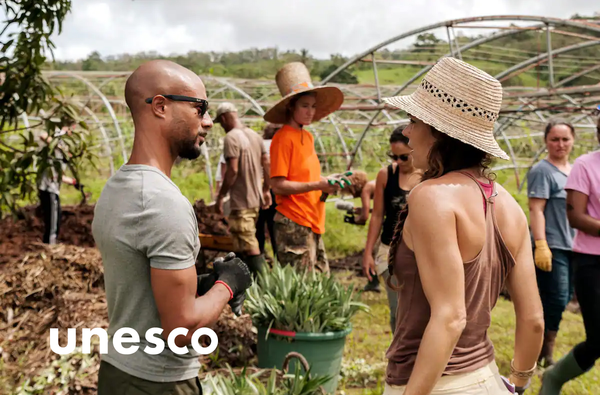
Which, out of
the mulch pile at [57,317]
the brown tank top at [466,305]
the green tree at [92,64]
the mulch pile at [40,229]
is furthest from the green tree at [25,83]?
the green tree at [92,64]

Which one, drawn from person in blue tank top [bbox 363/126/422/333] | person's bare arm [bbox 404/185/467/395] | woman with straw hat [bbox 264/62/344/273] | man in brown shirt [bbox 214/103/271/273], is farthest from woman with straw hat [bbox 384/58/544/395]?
man in brown shirt [bbox 214/103/271/273]

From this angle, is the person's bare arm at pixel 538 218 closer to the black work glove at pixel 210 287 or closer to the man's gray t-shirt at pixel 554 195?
the man's gray t-shirt at pixel 554 195

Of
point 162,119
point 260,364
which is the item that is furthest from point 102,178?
point 162,119

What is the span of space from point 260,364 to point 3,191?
2.03 metres

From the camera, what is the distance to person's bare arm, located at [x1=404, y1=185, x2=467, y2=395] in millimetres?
1676

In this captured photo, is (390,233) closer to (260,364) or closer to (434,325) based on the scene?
(260,364)

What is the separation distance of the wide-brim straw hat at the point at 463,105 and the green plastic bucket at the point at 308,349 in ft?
7.95

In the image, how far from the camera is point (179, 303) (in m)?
1.70

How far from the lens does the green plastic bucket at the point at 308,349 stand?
3959mm

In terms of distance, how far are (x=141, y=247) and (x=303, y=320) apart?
2.48m

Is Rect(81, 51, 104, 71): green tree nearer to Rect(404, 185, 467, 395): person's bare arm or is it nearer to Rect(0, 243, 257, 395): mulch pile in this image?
Rect(0, 243, 257, 395): mulch pile

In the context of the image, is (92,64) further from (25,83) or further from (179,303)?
(179,303)

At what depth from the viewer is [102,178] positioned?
18.1 meters

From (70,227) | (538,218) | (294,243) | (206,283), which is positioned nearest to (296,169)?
(294,243)
